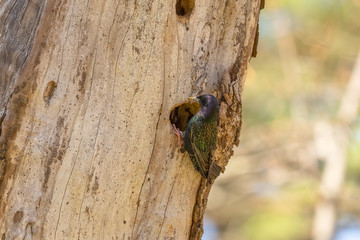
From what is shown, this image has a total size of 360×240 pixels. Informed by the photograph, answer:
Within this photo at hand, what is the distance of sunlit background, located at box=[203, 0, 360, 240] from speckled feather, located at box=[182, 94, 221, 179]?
553cm

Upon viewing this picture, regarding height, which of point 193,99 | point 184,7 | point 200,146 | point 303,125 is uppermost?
point 184,7

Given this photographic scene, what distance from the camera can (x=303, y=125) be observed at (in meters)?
8.34

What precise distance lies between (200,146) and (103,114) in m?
0.45

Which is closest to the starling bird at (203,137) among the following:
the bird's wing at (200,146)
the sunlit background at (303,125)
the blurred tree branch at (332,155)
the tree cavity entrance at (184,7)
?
the bird's wing at (200,146)

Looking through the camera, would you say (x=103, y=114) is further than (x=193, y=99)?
No

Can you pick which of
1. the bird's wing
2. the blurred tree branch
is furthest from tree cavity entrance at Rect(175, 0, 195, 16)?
the blurred tree branch

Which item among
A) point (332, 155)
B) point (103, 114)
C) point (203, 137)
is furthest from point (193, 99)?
point (332, 155)

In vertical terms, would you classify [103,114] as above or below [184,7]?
below

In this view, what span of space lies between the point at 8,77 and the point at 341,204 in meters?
7.31

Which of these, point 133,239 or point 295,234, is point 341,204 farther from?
point 133,239

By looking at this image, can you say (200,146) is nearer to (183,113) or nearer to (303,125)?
(183,113)

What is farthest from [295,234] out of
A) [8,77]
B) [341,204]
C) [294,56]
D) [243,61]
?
[8,77]

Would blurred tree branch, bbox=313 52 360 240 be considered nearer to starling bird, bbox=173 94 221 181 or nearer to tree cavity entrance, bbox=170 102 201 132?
tree cavity entrance, bbox=170 102 201 132

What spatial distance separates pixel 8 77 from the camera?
2506 millimetres
